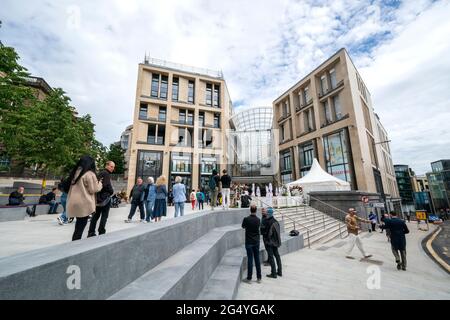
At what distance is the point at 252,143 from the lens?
143 feet

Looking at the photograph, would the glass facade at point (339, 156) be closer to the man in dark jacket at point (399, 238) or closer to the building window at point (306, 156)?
the building window at point (306, 156)

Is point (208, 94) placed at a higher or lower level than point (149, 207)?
higher

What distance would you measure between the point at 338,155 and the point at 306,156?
567cm

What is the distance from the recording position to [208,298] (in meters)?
3.24

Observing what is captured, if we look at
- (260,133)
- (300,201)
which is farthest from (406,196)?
(300,201)

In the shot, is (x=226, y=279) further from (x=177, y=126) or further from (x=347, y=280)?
(x=177, y=126)

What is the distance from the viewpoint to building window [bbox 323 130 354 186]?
24.5 metres

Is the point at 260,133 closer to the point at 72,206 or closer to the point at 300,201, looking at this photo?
the point at 300,201

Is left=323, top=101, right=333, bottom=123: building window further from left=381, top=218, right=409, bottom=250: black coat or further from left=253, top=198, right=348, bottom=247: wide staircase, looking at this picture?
left=381, top=218, right=409, bottom=250: black coat

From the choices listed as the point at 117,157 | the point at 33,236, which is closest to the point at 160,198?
the point at 33,236

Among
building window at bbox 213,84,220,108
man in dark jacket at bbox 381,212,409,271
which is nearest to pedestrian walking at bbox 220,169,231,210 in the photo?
man in dark jacket at bbox 381,212,409,271

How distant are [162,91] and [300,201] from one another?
78.1 ft

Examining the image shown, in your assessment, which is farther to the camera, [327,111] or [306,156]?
[306,156]

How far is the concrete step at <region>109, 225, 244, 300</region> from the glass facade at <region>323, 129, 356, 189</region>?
2546 centimetres
